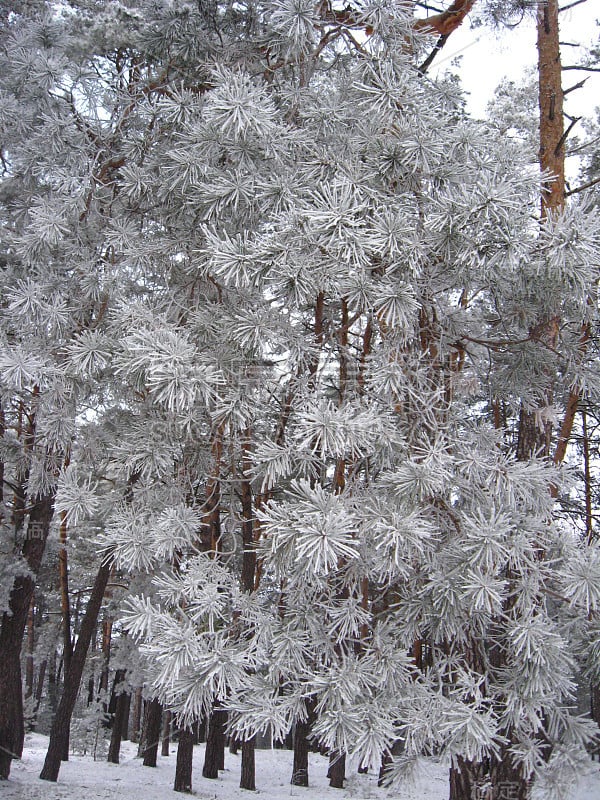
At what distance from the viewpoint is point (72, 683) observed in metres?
8.07

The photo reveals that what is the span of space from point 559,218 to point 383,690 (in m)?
2.27

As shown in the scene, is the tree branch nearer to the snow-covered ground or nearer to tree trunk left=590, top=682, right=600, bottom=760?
tree trunk left=590, top=682, right=600, bottom=760

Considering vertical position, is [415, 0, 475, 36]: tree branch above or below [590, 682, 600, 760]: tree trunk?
above

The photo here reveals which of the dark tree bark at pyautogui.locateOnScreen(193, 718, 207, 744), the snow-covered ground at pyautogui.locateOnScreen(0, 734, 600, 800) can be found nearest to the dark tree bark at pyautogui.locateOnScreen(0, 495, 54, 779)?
the snow-covered ground at pyautogui.locateOnScreen(0, 734, 600, 800)

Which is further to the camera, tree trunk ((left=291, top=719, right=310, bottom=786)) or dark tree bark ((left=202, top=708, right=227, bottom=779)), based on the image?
tree trunk ((left=291, top=719, right=310, bottom=786))

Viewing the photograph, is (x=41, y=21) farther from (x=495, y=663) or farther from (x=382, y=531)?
(x=495, y=663)

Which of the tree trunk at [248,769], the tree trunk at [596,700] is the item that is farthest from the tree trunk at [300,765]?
the tree trunk at [596,700]

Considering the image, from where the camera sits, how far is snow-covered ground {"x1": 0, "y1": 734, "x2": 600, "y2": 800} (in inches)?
266

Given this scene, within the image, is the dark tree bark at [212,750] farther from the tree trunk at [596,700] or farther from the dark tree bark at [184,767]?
the tree trunk at [596,700]

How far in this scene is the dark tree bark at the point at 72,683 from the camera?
8008 mm

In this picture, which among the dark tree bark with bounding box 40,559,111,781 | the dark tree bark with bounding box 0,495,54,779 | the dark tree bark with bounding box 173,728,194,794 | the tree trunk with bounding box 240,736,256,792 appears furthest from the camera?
the tree trunk with bounding box 240,736,256,792

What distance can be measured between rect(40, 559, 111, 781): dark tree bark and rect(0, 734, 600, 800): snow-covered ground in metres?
0.25

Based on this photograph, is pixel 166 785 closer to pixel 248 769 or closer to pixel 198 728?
pixel 248 769

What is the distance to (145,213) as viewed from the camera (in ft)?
15.0
